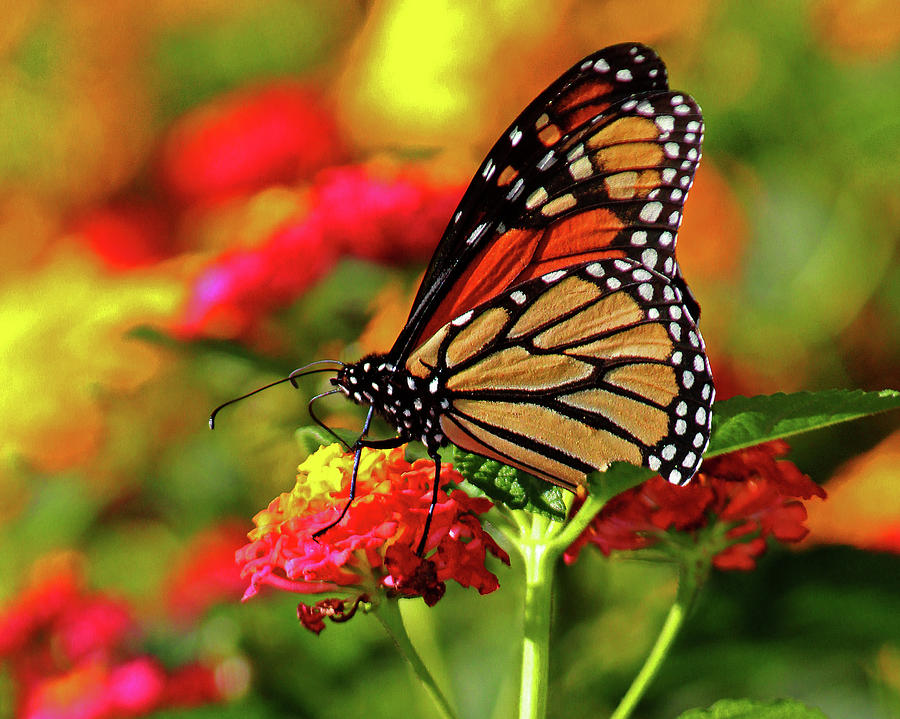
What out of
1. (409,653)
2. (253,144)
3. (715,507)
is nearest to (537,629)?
(409,653)

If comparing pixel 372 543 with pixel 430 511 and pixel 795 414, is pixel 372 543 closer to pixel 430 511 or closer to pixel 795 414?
pixel 430 511

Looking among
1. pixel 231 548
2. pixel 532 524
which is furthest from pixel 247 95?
pixel 532 524

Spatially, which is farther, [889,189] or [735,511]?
[889,189]

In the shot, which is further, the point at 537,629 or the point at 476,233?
the point at 476,233

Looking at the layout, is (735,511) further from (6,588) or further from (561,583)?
(6,588)

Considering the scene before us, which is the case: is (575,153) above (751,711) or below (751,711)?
above

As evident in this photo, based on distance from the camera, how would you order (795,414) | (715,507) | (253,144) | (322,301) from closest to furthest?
(795,414)
(715,507)
(322,301)
(253,144)

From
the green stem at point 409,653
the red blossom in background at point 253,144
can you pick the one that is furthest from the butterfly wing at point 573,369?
the red blossom in background at point 253,144
